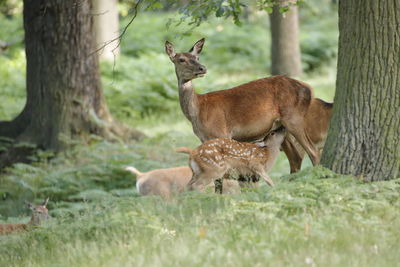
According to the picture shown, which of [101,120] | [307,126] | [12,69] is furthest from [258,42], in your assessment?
[307,126]

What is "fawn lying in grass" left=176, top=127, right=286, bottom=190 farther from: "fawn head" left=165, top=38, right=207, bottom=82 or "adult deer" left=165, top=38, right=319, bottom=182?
"fawn head" left=165, top=38, right=207, bottom=82

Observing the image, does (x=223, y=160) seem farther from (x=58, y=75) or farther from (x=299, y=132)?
(x=58, y=75)

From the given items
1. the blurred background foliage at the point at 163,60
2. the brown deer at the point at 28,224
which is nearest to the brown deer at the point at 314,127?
the blurred background foliage at the point at 163,60

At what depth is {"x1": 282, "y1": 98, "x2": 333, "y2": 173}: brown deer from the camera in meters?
9.93

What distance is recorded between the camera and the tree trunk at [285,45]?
18.2m

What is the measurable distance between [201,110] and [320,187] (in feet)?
10.1

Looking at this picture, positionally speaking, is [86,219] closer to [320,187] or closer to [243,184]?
[320,187]

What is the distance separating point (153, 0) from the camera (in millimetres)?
7918

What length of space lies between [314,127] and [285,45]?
887cm

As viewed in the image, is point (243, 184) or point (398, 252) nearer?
point (398, 252)

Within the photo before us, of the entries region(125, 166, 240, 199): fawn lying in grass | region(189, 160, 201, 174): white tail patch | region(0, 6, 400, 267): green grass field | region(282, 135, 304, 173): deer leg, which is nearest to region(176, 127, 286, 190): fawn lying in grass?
region(189, 160, 201, 174): white tail patch

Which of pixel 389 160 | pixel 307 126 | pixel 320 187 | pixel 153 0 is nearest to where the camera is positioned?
pixel 320 187

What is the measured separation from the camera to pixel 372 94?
7.47 metres

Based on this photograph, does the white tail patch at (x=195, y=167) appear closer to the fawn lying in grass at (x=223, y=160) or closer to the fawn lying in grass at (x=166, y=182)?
the fawn lying in grass at (x=223, y=160)
